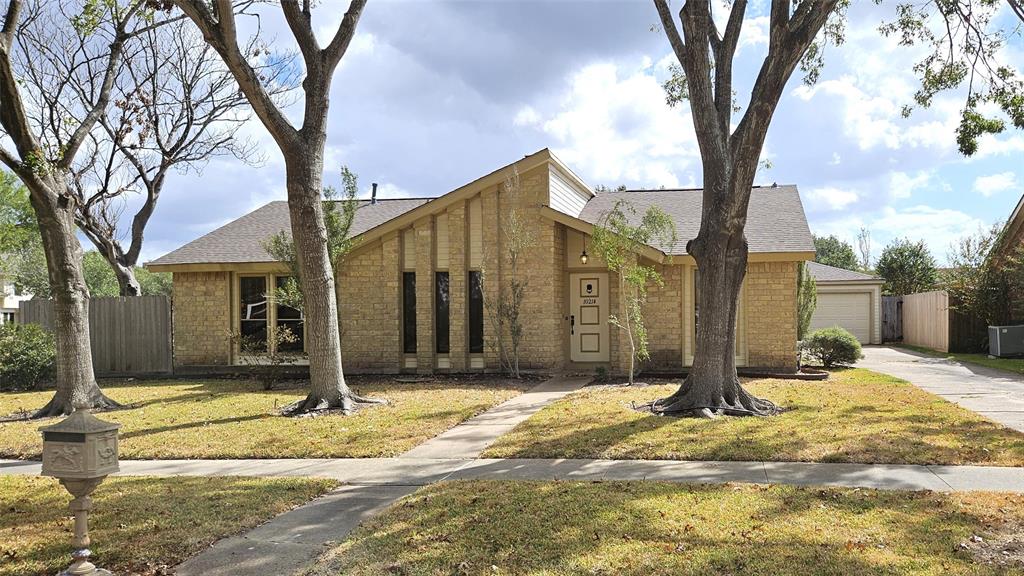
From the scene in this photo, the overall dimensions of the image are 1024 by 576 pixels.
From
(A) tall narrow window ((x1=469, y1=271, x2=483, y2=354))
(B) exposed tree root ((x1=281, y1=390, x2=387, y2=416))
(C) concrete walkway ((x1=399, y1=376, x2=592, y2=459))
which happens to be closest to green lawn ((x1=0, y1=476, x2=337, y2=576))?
(C) concrete walkway ((x1=399, y1=376, x2=592, y2=459))

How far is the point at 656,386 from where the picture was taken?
13836 millimetres

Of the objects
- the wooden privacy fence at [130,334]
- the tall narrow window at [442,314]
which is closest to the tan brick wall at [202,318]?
the wooden privacy fence at [130,334]

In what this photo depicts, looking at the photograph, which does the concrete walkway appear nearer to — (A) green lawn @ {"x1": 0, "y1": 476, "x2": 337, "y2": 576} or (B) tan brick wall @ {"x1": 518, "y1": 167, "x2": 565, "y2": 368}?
(A) green lawn @ {"x1": 0, "y1": 476, "x2": 337, "y2": 576}

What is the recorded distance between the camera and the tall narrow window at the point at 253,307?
60.5 feet

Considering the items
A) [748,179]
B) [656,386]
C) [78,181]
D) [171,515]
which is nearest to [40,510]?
[171,515]

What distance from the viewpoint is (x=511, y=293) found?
1608cm

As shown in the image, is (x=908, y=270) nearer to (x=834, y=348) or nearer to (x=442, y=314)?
(x=834, y=348)

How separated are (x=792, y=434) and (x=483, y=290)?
8663mm

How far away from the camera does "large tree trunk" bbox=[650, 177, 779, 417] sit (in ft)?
34.6

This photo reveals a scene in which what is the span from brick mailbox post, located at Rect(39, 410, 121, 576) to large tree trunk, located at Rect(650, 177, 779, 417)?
7.77m

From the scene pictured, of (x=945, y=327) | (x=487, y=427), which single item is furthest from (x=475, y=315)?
(x=945, y=327)

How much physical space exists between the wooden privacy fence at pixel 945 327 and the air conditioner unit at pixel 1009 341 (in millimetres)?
2107

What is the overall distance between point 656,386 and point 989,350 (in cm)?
1446

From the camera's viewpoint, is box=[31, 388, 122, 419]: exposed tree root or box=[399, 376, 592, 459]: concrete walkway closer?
box=[399, 376, 592, 459]: concrete walkway
